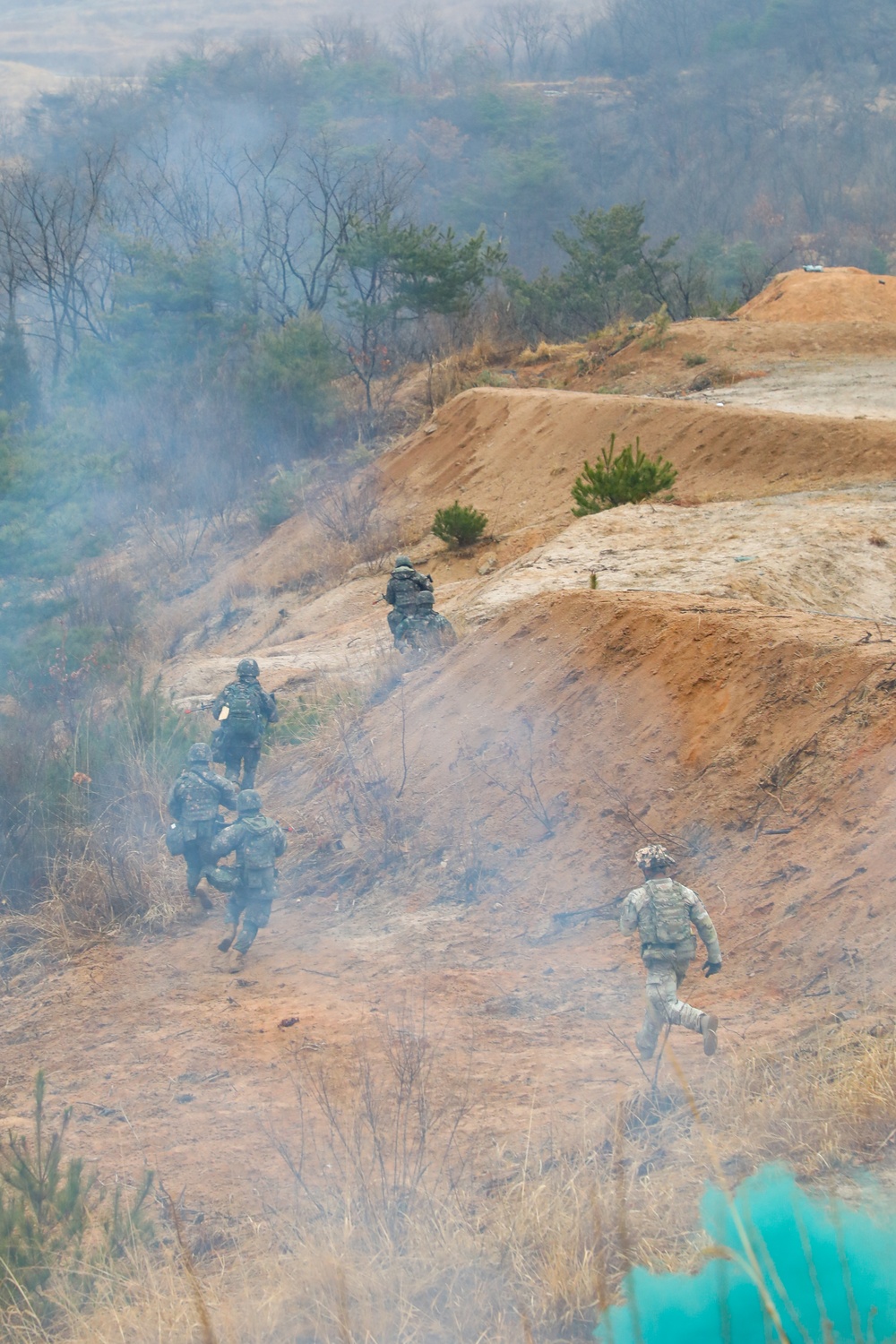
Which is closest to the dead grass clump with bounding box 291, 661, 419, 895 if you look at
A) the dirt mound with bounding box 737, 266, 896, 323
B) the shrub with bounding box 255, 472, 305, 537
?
the shrub with bounding box 255, 472, 305, 537

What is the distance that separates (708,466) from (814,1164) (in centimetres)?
1296

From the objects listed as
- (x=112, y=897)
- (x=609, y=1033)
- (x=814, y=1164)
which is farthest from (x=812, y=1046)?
(x=112, y=897)

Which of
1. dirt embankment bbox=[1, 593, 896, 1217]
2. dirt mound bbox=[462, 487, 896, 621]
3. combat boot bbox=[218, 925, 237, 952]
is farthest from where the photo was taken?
dirt mound bbox=[462, 487, 896, 621]

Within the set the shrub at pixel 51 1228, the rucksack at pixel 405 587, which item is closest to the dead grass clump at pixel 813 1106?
the shrub at pixel 51 1228

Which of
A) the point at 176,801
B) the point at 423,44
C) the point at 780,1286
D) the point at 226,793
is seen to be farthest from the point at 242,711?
the point at 423,44

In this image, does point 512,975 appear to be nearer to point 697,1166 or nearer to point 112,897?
point 697,1166

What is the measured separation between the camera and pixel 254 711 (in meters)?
9.41

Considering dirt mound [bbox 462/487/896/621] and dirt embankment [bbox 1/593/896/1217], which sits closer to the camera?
dirt embankment [bbox 1/593/896/1217]

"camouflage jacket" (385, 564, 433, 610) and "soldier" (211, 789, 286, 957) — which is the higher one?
"camouflage jacket" (385, 564, 433, 610)

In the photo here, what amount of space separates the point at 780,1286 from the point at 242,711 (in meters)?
6.74

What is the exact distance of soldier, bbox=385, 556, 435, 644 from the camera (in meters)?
11.0

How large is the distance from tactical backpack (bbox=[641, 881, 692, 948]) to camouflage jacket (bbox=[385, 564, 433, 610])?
6.09 meters

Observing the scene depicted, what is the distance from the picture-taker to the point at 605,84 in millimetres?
66688

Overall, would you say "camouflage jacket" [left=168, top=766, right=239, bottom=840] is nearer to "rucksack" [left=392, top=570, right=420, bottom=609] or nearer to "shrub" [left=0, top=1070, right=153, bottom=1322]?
"shrub" [left=0, top=1070, right=153, bottom=1322]
